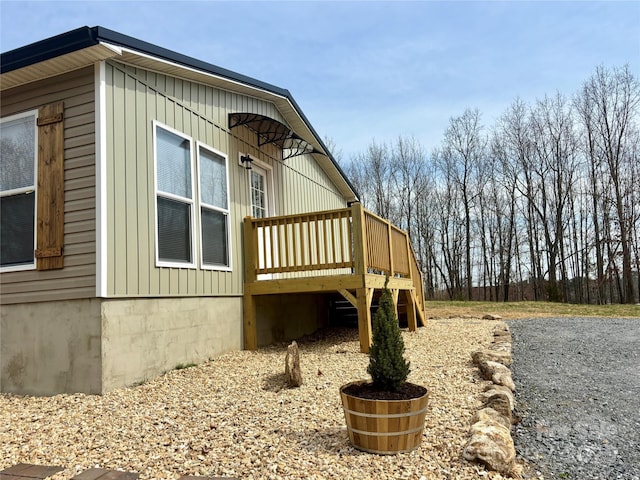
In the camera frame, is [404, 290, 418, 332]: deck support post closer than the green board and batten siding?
No

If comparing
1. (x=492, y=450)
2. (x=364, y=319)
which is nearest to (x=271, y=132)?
(x=364, y=319)

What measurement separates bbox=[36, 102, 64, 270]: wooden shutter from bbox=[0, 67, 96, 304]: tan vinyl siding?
0.06m

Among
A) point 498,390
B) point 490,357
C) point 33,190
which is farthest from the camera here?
point 490,357

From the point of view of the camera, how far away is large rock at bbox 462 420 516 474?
2588 mm

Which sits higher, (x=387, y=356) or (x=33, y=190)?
(x=33, y=190)

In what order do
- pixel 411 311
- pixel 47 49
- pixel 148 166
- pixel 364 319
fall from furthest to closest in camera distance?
pixel 411 311 < pixel 364 319 < pixel 148 166 < pixel 47 49

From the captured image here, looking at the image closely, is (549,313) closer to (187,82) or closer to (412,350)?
(412,350)

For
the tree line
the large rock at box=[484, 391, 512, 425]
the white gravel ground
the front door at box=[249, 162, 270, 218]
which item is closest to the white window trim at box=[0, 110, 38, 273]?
the white gravel ground

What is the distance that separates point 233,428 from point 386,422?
1220mm

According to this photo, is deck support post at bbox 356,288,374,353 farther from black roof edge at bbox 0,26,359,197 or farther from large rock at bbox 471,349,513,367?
black roof edge at bbox 0,26,359,197

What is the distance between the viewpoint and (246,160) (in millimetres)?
7035

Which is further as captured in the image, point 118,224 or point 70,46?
point 118,224

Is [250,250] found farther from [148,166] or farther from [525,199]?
[525,199]

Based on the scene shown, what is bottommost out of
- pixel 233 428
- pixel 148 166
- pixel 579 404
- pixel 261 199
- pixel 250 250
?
pixel 579 404
